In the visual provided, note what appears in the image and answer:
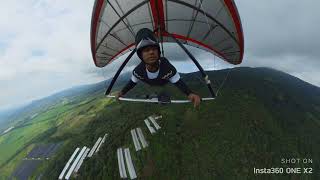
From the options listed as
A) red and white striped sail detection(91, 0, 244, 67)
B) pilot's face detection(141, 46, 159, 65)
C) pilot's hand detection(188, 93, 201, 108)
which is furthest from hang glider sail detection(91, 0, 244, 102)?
pilot's face detection(141, 46, 159, 65)

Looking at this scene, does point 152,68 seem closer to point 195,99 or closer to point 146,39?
point 146,39

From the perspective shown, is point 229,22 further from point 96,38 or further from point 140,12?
point 96,38

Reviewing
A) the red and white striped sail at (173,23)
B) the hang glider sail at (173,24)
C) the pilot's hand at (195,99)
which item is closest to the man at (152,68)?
the pilot's hand at (195,99)

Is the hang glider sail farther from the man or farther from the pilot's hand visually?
the pilot's hand

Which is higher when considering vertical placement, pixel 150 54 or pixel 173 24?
pixel 173 24

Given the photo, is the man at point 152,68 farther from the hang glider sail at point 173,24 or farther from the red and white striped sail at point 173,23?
the red and white striped sail at point 173,23

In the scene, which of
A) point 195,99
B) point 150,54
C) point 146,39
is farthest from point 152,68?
point 195,99
